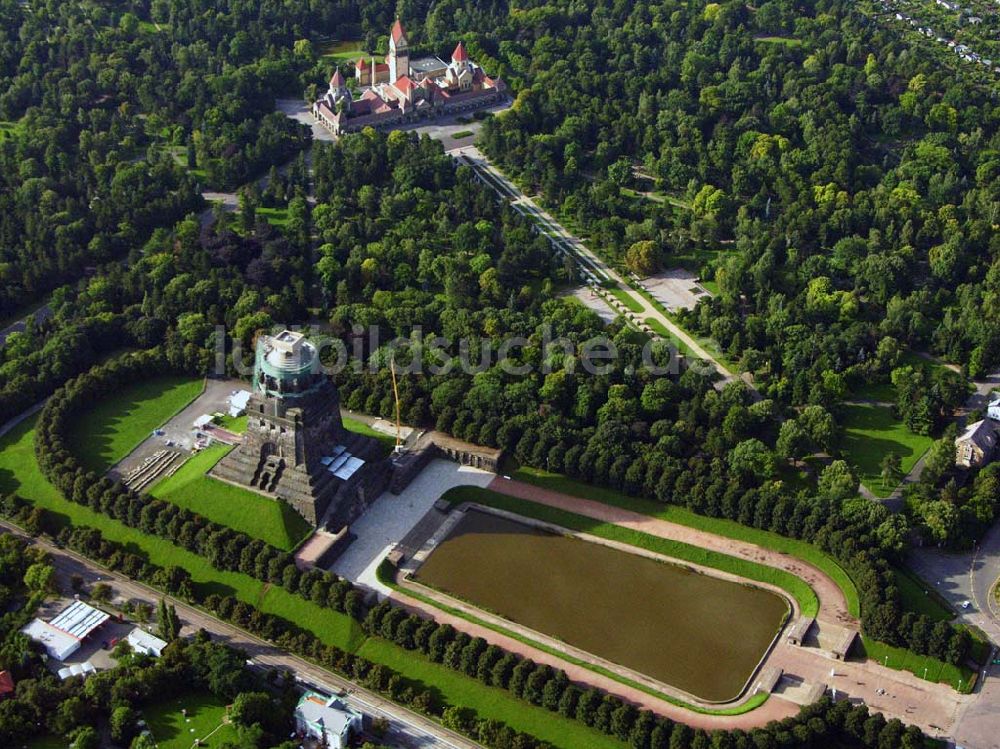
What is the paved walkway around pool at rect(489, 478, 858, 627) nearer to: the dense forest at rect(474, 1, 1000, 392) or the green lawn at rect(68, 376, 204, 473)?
the dense forest at rect(474, 1, 1000, 392)

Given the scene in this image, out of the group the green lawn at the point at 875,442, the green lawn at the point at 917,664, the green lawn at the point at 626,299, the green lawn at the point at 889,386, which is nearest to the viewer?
the green lawn at the point at 917,664

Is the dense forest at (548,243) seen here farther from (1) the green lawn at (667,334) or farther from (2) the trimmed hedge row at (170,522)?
(1) the green lawn at (667,334)

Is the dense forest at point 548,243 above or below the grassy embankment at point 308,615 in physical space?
above

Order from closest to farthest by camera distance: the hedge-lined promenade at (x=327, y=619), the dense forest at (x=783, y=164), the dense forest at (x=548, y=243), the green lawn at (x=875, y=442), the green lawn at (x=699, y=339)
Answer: the hedge-lined promenade at (x=327, y=619) < the dense forest at (x=548, y=243) < the green lawn at (x=875, y=442) < the green lawn at (x=699, y=339) < the dense forest at (x=783, y=164)

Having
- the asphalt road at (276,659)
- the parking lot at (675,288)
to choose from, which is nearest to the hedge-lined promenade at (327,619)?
the asphalt road at (276,659)

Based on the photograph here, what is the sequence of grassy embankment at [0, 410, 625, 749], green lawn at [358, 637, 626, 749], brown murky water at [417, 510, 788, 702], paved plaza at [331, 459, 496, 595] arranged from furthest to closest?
paved plaza at [331, 459, 496, 595] → brown murky water at [417, 510, 788, 702] → grassy embankment at [0, 410, 625, 749] → green lawn at [358, 637, 626, 749]

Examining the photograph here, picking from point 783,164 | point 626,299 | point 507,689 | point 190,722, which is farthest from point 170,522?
point 783,164

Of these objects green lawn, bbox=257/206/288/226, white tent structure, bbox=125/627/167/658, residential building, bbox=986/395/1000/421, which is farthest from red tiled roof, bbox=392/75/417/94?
white tent structure, bbox=125/627/167/658
